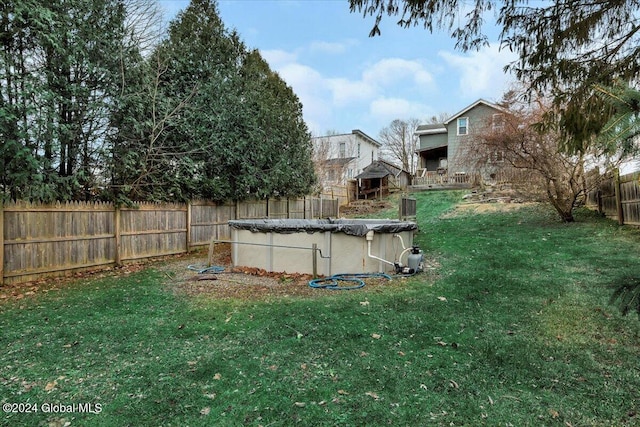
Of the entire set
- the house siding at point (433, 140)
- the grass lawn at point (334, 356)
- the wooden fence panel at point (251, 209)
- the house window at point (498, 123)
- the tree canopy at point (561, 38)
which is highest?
the house siding at point (433, 140)

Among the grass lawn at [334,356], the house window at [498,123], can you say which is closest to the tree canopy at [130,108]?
the grass lawn at [334,356]

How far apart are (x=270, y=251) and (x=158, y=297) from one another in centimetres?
245

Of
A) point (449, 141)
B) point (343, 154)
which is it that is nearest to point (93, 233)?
point (449, 141)

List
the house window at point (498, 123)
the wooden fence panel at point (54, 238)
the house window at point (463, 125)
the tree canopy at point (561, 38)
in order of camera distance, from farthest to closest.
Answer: the house window at point (463, 125) < the house window at point (498, 123) < the wooden fence panel at point (54, 238) < the tree canopy at point (561, 38)

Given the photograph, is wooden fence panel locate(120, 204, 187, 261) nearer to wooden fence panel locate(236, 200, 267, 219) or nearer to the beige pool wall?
wooden fence panel locate(236, 200, 267, 219)

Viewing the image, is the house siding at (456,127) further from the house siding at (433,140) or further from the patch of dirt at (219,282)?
the patch of dirt at (219,282)

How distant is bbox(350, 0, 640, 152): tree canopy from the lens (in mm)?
2283

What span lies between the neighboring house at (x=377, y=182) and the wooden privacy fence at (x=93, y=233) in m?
14.5

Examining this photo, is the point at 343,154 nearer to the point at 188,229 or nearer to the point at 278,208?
the point at 278,208

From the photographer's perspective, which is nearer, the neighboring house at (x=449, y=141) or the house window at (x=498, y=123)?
the house window at (x=498, y=123)

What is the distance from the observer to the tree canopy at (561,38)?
2.28 meters

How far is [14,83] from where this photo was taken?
239 inches

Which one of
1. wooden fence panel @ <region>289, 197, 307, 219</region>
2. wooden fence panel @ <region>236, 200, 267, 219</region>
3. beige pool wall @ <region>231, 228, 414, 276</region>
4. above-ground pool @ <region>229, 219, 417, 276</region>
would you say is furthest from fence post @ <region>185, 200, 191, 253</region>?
wooden fence panel @ <region>289, 197, 307, 219</region>

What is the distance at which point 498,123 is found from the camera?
12.3 m
